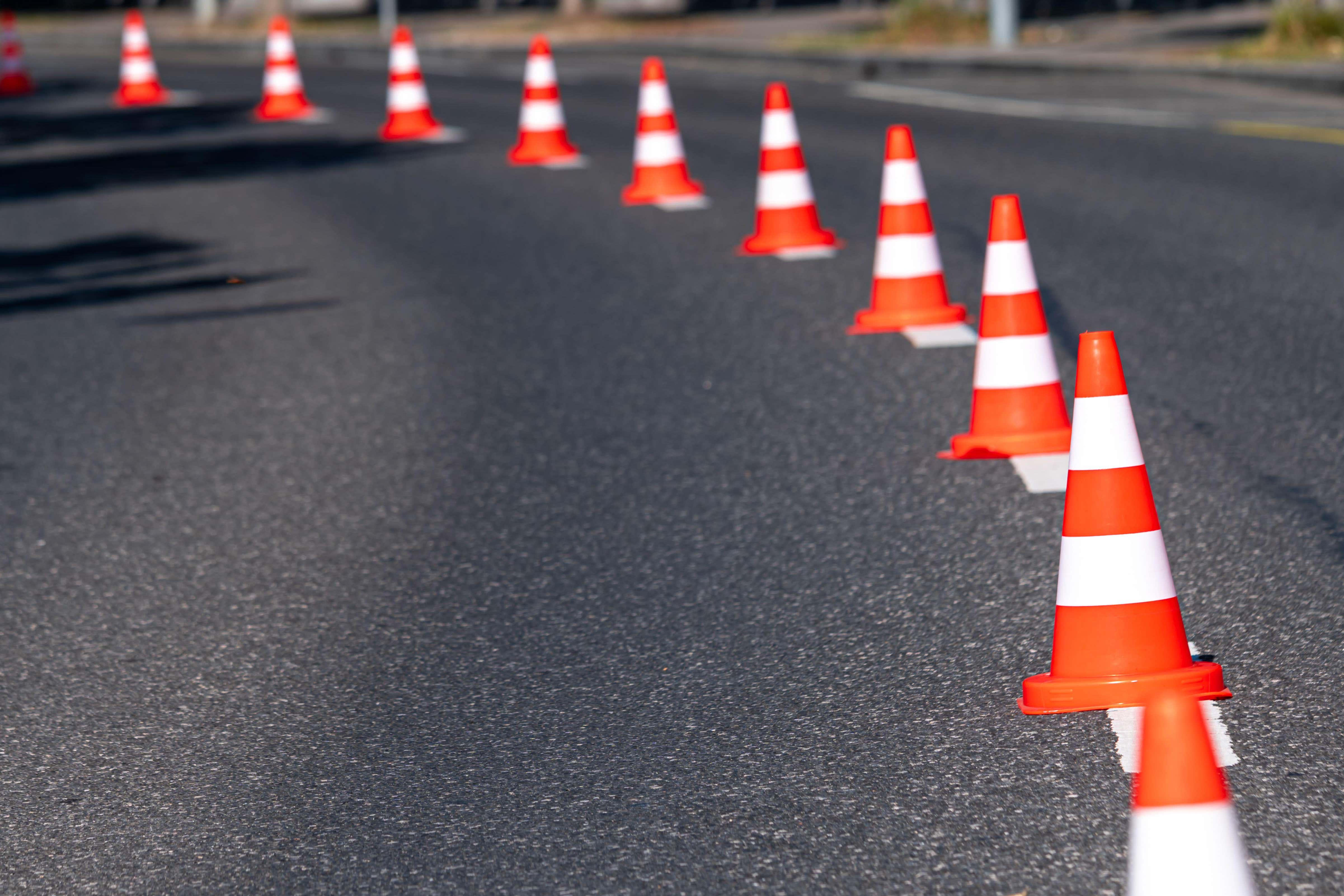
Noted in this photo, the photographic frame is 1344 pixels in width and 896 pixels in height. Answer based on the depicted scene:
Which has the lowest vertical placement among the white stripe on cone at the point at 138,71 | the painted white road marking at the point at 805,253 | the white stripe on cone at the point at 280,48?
the painted white road marking at the point at 805,253

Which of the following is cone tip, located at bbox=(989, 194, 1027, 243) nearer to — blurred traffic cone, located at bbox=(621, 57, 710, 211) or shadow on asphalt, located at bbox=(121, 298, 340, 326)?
shadow on asphalt, located at bbox=(121, 298, 340, 326)

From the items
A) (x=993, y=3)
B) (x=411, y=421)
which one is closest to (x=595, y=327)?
(x=411, y=421)

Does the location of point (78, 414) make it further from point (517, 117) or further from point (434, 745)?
point (517, 117)

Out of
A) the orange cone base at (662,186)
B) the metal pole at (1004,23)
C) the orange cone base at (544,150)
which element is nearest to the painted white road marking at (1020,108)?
the metal pole at (1004,23)

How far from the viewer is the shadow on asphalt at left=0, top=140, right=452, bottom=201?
14359mm

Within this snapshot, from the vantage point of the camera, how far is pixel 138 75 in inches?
832

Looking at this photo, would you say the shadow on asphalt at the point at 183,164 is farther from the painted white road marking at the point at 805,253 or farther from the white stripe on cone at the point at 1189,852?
the white stripe on cone at the point at 1189,852

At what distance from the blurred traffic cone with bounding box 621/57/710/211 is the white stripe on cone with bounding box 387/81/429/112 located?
→ 4689mm

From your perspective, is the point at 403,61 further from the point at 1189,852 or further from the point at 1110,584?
the point at 1189,852

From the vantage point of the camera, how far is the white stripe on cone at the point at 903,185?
7.71 metres

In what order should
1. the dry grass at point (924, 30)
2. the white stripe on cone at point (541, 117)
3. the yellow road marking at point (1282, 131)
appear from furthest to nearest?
1. the dry grass at point (924, 30)
2. the white stripe on cone at point (541, 117)
3. the yellow road marking at point (1282, 131)

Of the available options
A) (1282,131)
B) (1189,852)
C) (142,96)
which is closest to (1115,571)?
(1189,852)

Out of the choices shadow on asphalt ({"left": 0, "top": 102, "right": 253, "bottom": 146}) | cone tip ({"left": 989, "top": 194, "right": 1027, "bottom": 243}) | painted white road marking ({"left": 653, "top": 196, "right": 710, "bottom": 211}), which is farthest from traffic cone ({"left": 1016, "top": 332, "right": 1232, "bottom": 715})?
shadow on asphalt ({"left": 0, "top": 102, "right": 253, "bottom": 146})

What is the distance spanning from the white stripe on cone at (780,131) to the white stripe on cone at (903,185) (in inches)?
77.6
